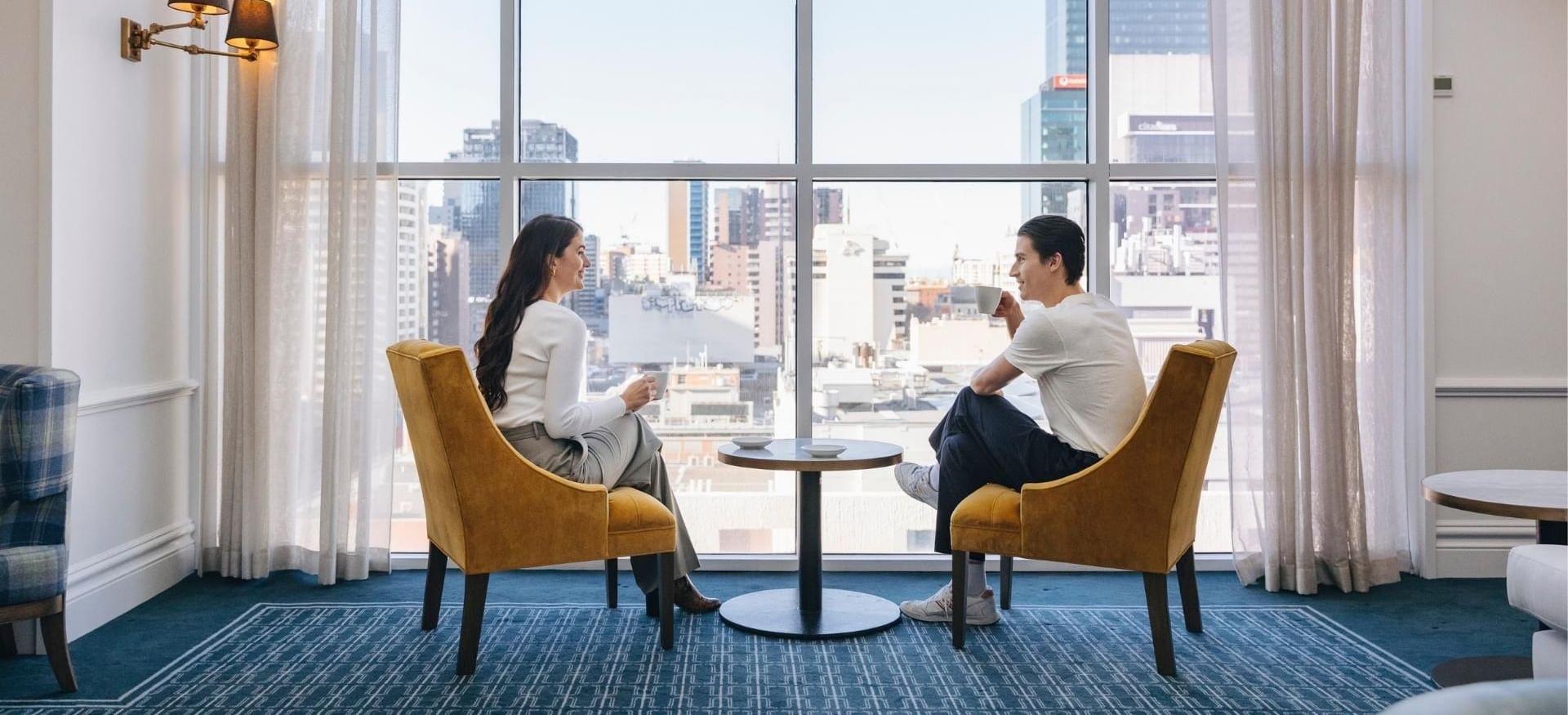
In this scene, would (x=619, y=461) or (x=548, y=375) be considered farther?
(x=619, y=461)

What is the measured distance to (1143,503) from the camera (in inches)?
111

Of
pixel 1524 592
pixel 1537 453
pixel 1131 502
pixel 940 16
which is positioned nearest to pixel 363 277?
pixel 940 16

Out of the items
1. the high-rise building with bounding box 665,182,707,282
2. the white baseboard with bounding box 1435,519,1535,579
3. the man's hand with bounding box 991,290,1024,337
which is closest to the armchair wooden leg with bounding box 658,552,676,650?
the man's hand with bounding box 991,290,1024,337

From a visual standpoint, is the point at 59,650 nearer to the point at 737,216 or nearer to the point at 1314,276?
the point at 737,216

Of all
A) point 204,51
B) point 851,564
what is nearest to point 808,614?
point 851,564

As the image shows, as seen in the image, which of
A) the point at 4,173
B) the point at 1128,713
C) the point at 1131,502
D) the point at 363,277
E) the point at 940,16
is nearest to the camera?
the point at 1128,713

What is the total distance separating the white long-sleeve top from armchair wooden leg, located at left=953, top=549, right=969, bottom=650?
107 cm

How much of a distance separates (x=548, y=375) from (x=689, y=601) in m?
0.86

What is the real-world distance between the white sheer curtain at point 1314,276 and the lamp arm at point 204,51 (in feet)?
10.8

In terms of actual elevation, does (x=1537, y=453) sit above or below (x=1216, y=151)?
below

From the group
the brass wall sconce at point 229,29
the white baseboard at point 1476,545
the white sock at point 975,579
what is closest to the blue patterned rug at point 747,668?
the white sock at point 975,579

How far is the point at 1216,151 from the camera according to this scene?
3.90 metres

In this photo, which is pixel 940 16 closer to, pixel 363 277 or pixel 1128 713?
pixel 363 277

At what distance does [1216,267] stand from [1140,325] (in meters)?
0.36
